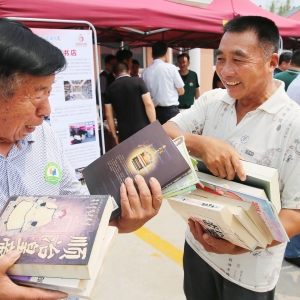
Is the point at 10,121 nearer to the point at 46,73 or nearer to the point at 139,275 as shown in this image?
the point at 46,73

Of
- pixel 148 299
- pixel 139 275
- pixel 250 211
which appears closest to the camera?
pixel 250 211

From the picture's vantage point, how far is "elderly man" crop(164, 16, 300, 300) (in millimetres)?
1155

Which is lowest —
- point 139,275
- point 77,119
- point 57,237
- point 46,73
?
point 139,275

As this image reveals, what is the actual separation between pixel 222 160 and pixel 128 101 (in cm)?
324

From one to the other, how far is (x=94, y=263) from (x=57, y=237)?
0.37ft

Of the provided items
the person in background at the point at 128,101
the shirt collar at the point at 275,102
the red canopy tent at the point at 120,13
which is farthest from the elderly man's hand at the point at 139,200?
the person in background at the point at 128,101

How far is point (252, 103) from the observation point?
1348 millimetres

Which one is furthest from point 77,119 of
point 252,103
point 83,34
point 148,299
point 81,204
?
point 81,204

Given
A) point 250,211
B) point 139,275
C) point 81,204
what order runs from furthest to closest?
1. point 139,275
2. point 250,211
3. point 81,204

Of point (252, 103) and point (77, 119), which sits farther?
point (77, 119)

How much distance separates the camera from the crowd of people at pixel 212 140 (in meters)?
0.88

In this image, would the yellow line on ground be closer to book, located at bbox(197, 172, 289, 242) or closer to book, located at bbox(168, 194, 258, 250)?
book, located at bbox(168, 194, 258, 250)

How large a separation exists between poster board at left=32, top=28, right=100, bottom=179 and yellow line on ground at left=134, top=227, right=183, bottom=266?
92 centimetres

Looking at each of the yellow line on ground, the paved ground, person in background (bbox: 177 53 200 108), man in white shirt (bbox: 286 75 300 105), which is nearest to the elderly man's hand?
the paved ground
